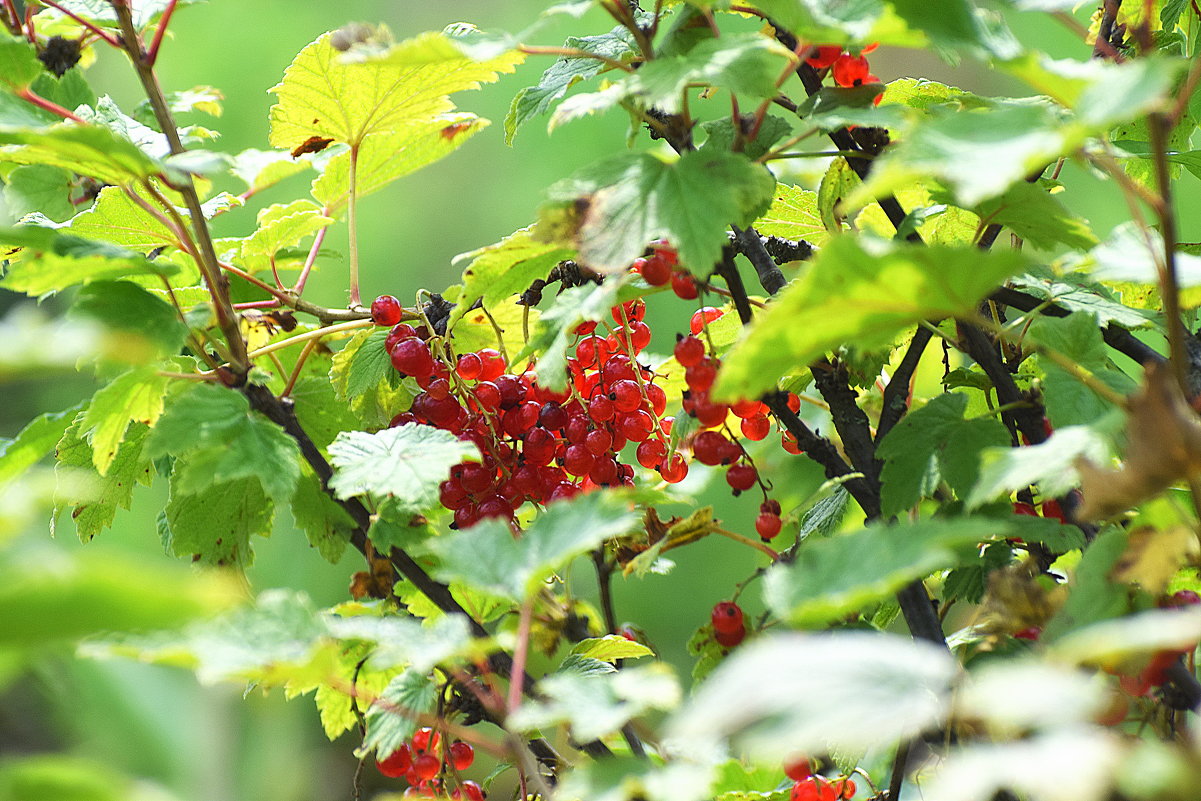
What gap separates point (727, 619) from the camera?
51 centimetres

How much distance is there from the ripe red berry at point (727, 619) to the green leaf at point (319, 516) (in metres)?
0.20

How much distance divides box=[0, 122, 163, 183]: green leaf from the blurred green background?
101 cm

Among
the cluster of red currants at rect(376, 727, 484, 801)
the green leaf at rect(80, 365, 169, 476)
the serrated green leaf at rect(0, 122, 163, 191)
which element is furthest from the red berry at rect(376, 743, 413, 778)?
the serrated green leaf at rect(0, 122, 163, 191)

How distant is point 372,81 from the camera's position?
508 mm

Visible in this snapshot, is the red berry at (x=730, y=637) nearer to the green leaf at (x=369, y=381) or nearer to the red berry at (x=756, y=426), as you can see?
the red berry at (x=756, y=426)

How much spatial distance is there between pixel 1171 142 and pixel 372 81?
1.62 feet

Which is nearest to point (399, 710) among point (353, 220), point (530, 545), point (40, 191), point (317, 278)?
point (530, 545)

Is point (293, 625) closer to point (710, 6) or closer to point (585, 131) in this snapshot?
point (710, 6)

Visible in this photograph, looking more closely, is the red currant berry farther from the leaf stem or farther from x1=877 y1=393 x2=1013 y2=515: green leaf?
x1=877 y1=393 x2=1013 y2=515: green leaf

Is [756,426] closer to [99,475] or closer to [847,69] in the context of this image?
[847,69]

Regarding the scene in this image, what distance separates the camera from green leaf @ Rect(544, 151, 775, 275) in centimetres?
35

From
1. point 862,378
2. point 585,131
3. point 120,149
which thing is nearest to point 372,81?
point 120,149

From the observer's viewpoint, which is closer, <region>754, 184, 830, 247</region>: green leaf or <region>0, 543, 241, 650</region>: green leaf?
<region>0, 543, 241, 650</region>: green leaf

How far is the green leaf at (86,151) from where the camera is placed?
14.5 inches
